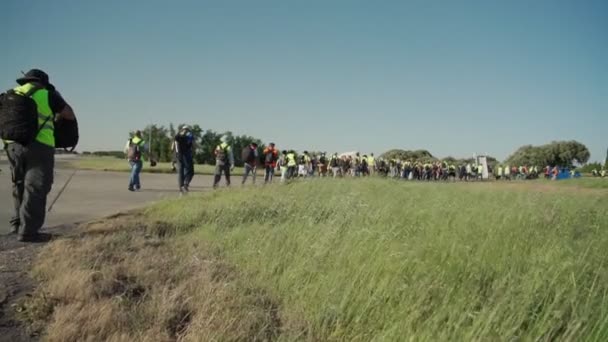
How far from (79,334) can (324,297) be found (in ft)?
4.55

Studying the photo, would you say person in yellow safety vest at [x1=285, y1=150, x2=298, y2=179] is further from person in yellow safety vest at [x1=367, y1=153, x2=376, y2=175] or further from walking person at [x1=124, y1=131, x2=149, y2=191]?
person in yellow safety vest at [x1=367, y1=153, x2=376, y2=175]

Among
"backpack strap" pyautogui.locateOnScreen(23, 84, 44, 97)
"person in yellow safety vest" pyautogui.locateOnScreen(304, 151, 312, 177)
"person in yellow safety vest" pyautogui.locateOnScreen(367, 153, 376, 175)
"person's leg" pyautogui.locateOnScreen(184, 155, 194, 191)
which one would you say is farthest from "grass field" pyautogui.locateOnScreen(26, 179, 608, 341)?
"person in yellow safety vest" pyautogui.locateOnScreen(367, 153, 376, 175)

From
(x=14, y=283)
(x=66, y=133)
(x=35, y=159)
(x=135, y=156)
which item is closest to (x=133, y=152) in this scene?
(x=135, y=156)

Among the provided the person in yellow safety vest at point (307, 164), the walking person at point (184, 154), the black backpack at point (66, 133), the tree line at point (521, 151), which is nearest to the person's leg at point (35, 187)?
the black backpack at point (66, 133)

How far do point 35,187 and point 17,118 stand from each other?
76cm

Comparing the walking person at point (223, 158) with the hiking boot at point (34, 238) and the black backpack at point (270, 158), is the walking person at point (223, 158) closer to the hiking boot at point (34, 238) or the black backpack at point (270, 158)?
the black backpack at point (270, 158)

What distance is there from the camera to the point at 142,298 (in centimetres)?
248

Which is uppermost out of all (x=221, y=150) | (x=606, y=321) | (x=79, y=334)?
(x=221, y=150)

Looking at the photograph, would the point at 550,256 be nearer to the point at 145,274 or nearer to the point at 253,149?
the point at 145,274

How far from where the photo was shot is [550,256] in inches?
118

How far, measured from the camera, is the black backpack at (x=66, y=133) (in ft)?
15.7

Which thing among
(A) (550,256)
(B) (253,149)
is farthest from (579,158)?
(A) (550,256)

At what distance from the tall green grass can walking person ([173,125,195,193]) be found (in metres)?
5.76

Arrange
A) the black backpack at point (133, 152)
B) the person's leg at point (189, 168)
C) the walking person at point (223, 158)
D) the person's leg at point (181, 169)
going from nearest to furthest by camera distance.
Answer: the person's leg at point (181, 169)
the person's leg at point (189, 168)
the black backpack at point (133, 152)
the walking person at point (223, 158)
